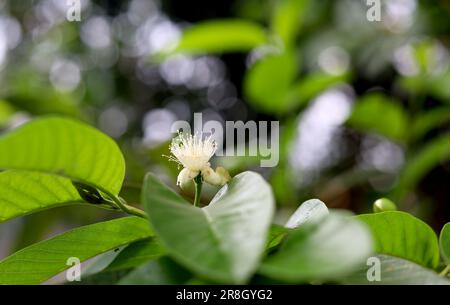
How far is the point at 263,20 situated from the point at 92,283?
6.97ft

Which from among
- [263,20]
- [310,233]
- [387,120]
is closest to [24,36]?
[263,20]

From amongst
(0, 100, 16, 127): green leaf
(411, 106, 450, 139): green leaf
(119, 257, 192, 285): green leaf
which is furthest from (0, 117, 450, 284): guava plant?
(0, 100, 16, 127): green leaf

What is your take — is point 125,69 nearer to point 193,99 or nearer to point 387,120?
point 193,99

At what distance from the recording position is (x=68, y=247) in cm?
54

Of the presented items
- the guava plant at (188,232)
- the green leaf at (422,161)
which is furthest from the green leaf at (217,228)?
the green leaf at (422,161)

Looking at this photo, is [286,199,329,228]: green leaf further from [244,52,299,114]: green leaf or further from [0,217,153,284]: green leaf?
[244,52,299,114]: green leaf

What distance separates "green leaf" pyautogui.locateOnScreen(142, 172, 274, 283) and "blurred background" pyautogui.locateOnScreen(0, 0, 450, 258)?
1.40 feet

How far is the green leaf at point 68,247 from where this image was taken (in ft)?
1.75

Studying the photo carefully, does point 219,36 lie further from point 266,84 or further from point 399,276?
point 399,276

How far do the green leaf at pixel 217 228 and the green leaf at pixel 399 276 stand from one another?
Result: 0.36 feet

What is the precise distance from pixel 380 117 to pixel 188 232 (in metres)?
1.34

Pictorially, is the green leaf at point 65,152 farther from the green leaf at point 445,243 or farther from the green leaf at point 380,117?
the green leaf at point 380,117

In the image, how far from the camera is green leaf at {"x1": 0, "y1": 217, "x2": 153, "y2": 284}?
0.53m

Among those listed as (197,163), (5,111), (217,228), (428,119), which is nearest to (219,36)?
(428,119)
